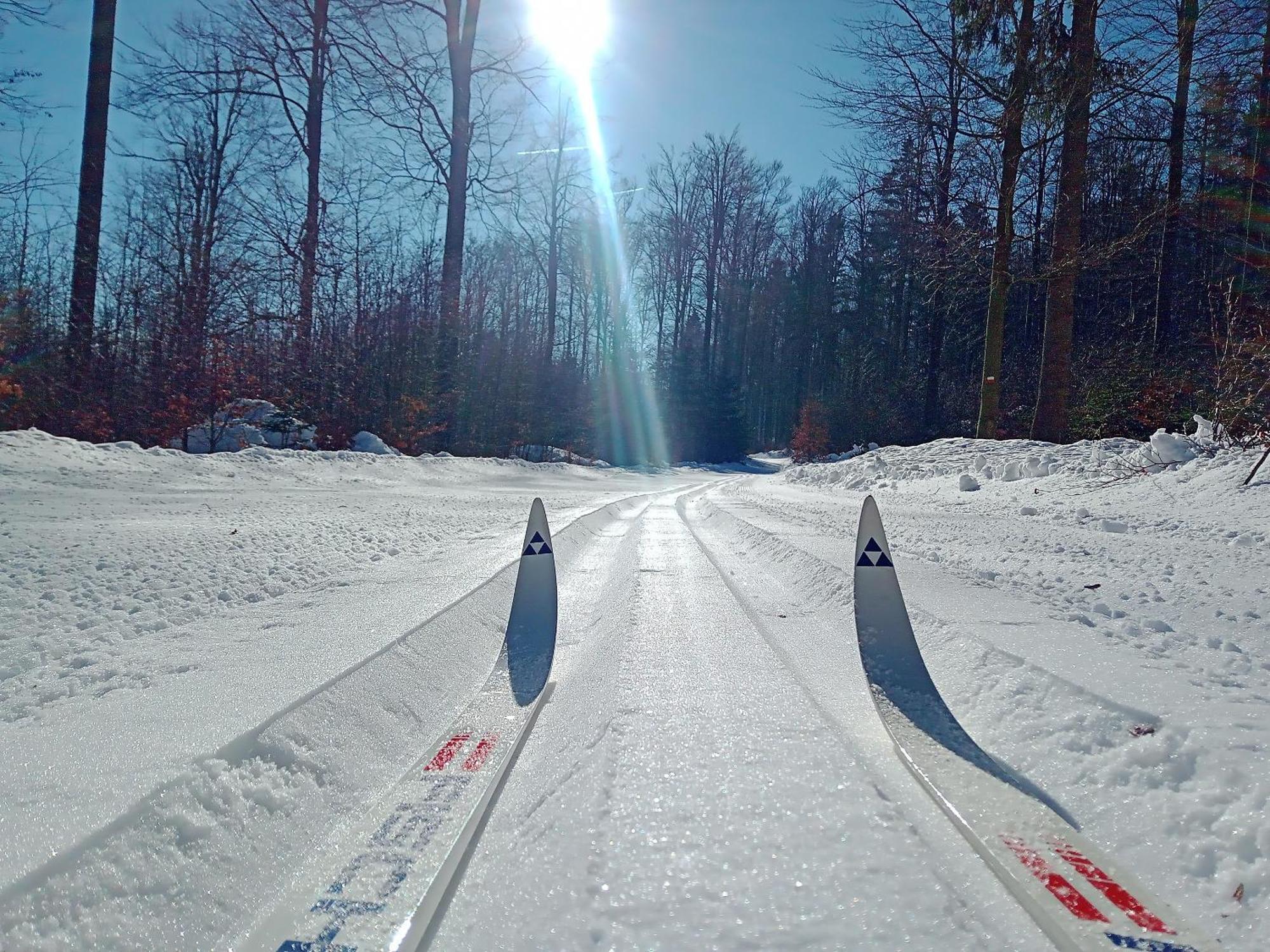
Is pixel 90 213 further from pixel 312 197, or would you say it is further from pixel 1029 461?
pixel 1029 461

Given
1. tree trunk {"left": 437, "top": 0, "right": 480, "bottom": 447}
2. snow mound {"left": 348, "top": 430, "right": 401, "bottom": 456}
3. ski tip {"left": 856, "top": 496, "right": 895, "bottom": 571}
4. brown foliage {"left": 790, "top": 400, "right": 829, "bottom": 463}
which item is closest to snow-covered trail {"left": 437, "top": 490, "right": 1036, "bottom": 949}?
ski tip {"left": 856, "top": 496, "right": 895, "bottom": 571}

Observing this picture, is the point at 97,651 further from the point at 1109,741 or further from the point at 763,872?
the point at 1109,741

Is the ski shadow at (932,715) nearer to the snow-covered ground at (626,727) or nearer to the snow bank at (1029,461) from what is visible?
the snow-covered ground at (626,727)

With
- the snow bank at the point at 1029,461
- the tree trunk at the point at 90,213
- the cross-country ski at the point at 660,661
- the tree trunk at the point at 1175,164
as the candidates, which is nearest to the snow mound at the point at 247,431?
the cross-country ski at the point at 660,661

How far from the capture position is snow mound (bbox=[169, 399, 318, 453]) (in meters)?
12.7

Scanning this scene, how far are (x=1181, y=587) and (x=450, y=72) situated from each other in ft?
60.3

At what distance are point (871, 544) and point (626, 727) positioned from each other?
1560 millimetres

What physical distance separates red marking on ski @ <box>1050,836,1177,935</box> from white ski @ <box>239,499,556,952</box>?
153 cm

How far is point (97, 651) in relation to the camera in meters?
2.83

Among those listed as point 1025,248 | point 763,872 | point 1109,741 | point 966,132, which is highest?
point 1025,248

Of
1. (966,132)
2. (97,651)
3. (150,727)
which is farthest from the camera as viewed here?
(966,132)

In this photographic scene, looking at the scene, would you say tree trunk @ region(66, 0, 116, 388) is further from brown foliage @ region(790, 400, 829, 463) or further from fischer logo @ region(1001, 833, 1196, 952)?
brown foliage @ region(790, 400, 829, 463)

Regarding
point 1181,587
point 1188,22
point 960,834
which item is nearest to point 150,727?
point 960,834

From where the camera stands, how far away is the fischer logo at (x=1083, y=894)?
1.52m
